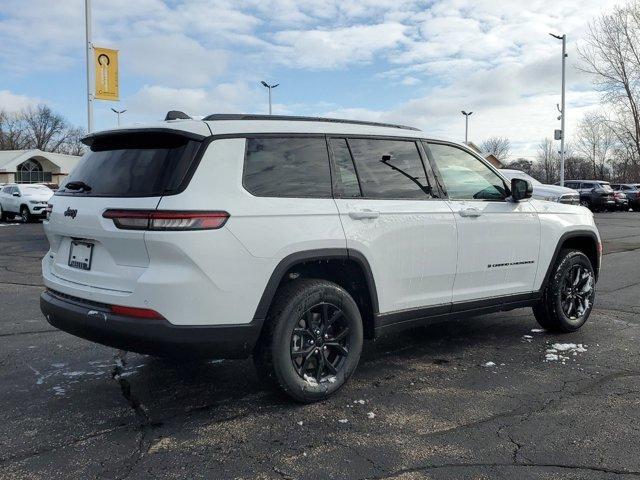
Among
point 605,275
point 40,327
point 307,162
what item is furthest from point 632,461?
point 605,275

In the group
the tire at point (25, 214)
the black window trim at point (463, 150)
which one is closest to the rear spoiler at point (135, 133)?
the black window trim at point (463, 150)

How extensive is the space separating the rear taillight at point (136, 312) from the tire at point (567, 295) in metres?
3.67

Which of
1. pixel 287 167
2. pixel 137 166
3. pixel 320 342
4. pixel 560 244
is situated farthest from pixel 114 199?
pixel 560 244

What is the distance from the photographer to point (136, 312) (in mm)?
3346

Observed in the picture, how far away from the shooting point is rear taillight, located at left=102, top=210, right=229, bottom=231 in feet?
10.8

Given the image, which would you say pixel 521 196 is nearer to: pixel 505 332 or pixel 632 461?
pixel 505 332

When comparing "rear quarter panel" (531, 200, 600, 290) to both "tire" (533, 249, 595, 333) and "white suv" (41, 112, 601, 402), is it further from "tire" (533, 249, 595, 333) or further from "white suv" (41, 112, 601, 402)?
"white suv" (41, 112, 601, 402)

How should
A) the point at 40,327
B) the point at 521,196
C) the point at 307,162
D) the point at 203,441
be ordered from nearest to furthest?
the point at 203,441, the point at 307,162, the point at 521,196, the point at 40,327

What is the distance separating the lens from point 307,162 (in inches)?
156

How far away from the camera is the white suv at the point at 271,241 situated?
11.0 ft

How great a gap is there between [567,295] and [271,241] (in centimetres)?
342

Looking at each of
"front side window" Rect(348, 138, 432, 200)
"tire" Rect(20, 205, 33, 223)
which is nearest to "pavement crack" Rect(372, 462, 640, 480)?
"front side window" Rect(348, 138, 432, 200)

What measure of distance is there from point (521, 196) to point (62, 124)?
113876 mm

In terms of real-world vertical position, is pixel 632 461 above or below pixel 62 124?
below
